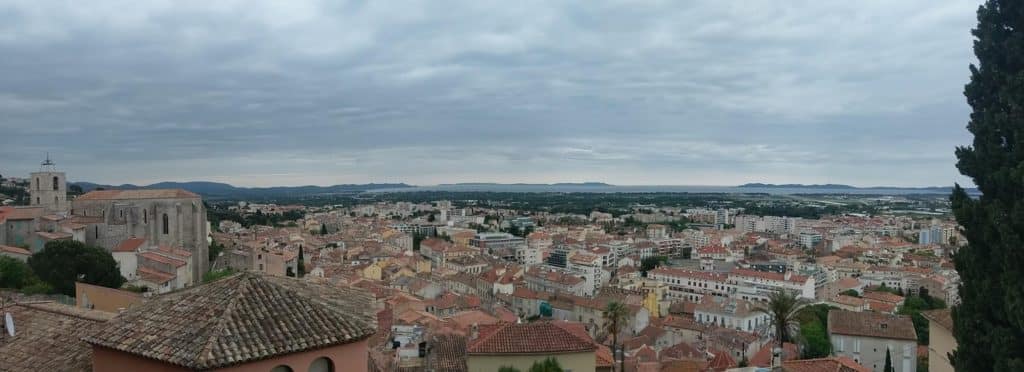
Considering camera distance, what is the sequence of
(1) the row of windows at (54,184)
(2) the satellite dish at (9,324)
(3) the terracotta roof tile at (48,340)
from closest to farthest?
(3) the terracotta roof tile at (48,340)
(2) the satellite dish at (9,324)
(1) the row of windows at (54,184)

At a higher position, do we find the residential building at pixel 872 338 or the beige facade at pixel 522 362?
the beige facade at pixel 522 362

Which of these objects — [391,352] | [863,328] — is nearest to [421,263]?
[863,328]

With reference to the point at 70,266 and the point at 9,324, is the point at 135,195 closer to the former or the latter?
the point at 70,266

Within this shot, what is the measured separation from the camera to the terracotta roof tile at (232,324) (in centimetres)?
763

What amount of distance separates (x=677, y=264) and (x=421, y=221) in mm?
78839

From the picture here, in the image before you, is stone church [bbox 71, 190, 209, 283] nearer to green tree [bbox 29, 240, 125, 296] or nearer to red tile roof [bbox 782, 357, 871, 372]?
green tree [bbox 29, 240, 125, 296]

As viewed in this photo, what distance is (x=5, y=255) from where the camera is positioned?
3191cm

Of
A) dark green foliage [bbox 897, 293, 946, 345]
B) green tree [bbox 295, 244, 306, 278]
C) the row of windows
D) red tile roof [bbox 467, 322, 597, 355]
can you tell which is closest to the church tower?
the row of windows

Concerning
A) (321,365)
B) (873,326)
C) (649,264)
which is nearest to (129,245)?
(321,365)

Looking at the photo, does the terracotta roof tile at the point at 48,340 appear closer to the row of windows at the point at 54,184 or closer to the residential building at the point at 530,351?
the residential building at the point at 530,351

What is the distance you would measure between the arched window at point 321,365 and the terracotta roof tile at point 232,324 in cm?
29

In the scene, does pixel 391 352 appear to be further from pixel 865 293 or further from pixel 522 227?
pixel 522 227

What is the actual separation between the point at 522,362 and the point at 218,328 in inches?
512

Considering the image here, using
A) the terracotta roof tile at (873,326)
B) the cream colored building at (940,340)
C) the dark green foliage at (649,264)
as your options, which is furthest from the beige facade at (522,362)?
the dark green foliage at (649,264)
